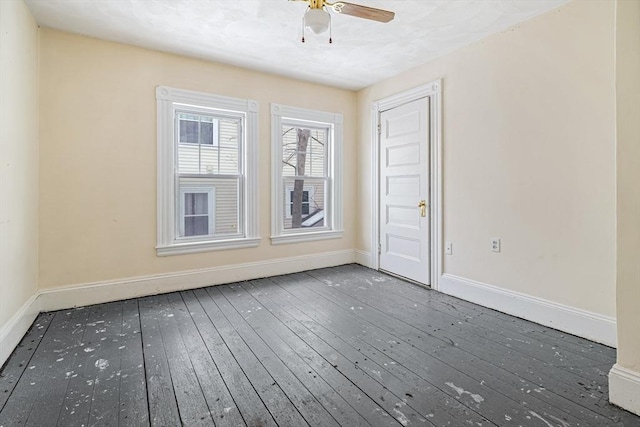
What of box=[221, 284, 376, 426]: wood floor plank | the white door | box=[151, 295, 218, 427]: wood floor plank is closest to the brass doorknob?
the white door

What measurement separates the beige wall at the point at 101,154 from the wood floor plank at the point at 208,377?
1.03 m

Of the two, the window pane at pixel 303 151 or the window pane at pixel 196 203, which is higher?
the window pane at pixel 303 151

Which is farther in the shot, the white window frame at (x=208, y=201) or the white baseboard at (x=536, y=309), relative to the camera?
the white window frame at (x=208, y=201)

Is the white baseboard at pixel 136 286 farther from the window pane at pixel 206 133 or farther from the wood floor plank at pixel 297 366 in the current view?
the window pane at pixel 206 133

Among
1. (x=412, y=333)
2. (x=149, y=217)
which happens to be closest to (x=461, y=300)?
(x=412, y=333)

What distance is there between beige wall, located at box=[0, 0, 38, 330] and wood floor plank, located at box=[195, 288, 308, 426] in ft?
4.56

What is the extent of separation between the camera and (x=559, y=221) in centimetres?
262

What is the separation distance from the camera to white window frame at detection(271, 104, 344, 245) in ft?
13.7

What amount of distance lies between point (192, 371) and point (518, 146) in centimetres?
301

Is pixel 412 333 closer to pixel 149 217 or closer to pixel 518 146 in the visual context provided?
pixel 518 146

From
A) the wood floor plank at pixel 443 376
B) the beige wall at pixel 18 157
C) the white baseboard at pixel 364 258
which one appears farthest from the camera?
the white baseboard at pixel 364 258

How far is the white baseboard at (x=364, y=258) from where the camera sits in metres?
4.62

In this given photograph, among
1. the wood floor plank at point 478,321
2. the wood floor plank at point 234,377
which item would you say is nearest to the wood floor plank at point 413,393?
the wood floor plank at point 234,377

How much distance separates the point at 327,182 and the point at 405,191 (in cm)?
118
